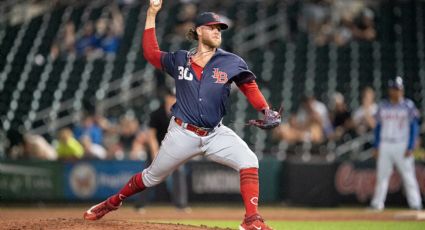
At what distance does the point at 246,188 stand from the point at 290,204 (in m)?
7.40

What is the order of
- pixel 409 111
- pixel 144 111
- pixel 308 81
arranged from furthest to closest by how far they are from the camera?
pixel 308 81
pixel 144 111
pixel 409 111

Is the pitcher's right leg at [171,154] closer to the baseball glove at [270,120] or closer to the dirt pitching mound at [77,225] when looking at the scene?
the dirt pitching mound at [77,225]

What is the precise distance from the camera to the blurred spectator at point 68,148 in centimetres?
1467

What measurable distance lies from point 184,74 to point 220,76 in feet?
1.13

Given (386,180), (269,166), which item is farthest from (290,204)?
(386,180)

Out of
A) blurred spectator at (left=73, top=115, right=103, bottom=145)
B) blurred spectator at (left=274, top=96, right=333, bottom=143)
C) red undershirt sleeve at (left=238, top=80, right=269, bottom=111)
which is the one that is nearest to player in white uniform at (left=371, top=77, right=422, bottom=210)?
blurred spectator at (left=274, top=96, right=333, bottom=143)

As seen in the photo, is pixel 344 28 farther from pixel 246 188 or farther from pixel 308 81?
pixel 246 188

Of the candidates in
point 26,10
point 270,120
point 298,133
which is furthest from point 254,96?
point 26,10

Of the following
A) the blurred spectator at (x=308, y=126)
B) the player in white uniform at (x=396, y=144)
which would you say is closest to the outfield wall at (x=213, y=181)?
the blurred spectator at (x=308, y=126)

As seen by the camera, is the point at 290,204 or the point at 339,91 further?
the point at 339,91

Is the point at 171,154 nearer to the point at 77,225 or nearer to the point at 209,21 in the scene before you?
the point at 77,225

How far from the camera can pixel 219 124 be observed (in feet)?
24.9

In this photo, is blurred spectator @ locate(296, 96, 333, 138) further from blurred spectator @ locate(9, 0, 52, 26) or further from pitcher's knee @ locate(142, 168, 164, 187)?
pitcher's knee @ locate(142, 168, 164, 187)

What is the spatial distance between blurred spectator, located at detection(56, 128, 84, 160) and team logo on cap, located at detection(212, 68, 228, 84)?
7641 millimetres
